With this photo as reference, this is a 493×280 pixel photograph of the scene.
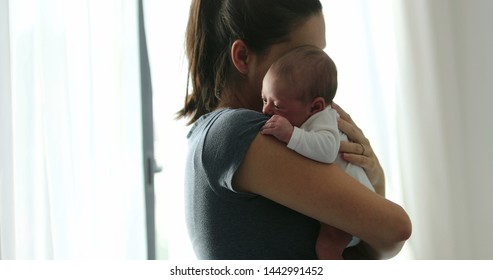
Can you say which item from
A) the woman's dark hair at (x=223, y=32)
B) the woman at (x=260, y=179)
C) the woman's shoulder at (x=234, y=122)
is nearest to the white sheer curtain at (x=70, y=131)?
the woman's dark hair at (x=223, y=32)

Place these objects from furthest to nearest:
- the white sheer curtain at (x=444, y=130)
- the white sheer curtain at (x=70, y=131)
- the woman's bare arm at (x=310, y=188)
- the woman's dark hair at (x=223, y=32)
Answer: the white sheer curtain at (x=444, y=130) → the white sheer curtain at (x=70, y=131) → the woman's dark hair at (x=223, y=32) → the woman's bare arm at (x=310, y=188)

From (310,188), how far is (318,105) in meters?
0.26

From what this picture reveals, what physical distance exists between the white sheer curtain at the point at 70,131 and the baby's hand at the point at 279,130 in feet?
3.95

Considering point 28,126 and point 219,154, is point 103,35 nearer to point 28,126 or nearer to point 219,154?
point 28,126

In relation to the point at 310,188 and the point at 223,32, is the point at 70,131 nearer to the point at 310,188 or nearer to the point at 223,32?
the point at 223,32

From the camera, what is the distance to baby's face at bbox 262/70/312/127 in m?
1.14

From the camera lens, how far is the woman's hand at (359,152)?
121 centimetres

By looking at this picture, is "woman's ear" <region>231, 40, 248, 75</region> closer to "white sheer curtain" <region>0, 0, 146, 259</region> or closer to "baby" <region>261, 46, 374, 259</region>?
"baby" <region>261, 46, 374, 259</region>

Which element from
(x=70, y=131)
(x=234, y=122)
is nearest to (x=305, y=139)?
(x=234, y=122)

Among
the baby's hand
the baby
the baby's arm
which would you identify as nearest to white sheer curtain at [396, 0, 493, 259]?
the baby

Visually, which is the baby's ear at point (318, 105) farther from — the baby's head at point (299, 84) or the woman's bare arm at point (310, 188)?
the woman's bare arm at point (310, 188)

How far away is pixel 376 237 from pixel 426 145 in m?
1.54

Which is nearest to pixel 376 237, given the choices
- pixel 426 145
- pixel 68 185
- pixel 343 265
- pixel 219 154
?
pixel 343 265

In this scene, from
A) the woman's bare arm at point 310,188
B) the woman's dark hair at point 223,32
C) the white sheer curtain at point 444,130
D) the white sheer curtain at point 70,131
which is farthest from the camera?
the white sheer curtain at point 444,130
